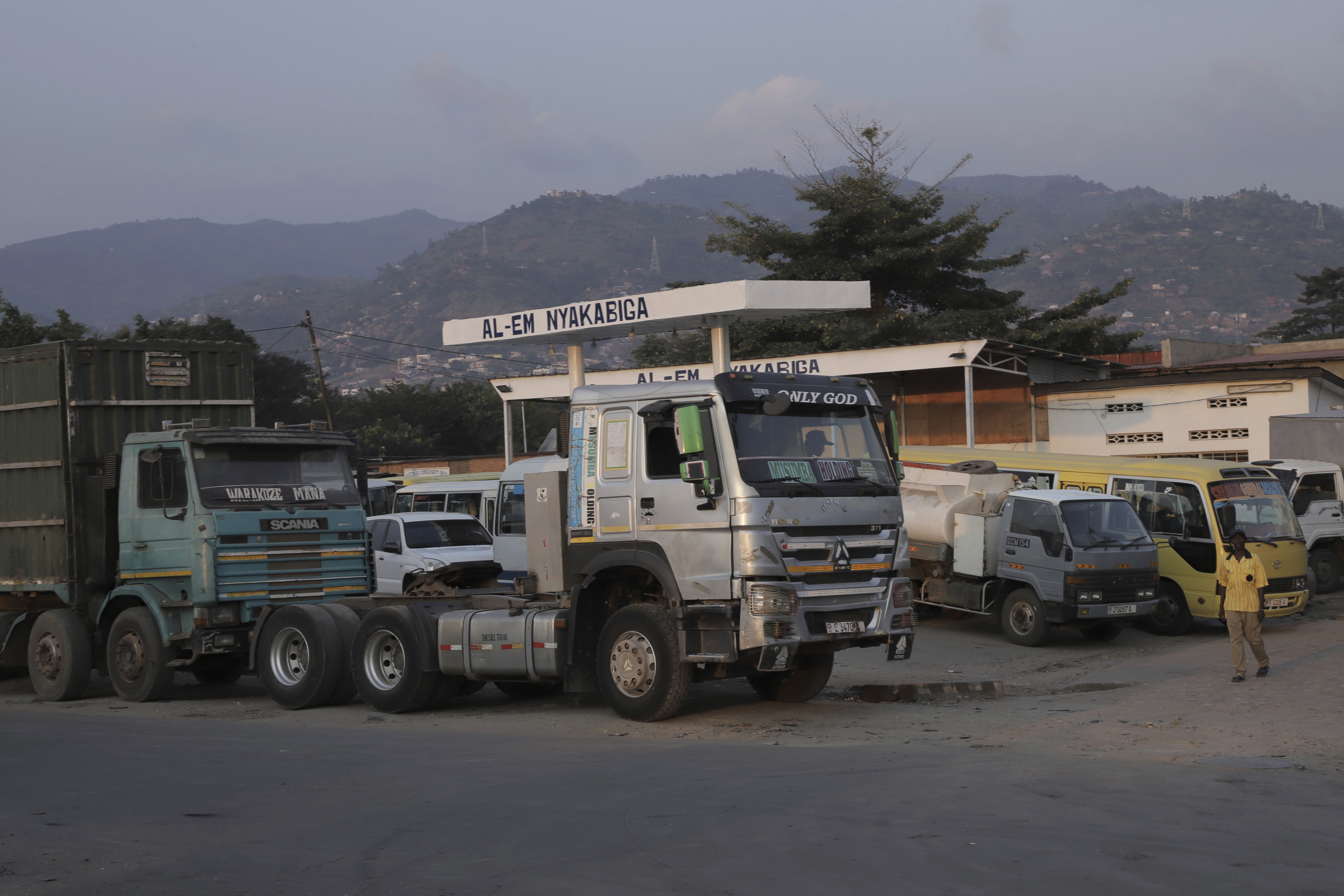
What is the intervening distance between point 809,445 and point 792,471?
38cm

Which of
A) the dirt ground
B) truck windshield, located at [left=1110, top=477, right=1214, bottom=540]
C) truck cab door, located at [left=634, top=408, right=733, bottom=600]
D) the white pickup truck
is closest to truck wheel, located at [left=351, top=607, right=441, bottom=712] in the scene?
the dirt ground

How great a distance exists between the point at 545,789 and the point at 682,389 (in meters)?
3.70

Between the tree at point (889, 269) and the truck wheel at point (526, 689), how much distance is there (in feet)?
81.0

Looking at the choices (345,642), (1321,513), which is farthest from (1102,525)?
(345,642)

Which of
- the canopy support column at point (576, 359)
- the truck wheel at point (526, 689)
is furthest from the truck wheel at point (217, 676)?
the canopy support column at point (576, 359)

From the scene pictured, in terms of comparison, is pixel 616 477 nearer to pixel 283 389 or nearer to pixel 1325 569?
pixel 1325 569

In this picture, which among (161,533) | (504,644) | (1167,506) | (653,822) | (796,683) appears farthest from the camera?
(1167,506)

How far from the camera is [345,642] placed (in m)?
12.0

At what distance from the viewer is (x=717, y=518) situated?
380 inches

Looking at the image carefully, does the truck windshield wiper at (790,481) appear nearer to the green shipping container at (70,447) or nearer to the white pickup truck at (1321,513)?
the green shipping container at (70,447)

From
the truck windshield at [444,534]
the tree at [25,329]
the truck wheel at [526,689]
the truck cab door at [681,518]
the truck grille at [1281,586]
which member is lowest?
the truck wheel at [526,689]

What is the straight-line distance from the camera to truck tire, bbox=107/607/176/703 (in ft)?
40.9

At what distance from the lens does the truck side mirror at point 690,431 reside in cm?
954

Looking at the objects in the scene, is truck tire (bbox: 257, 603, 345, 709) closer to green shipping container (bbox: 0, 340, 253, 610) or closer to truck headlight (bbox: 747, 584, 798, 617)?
green shipping container (bbox: 0, 340, 253, 610)
